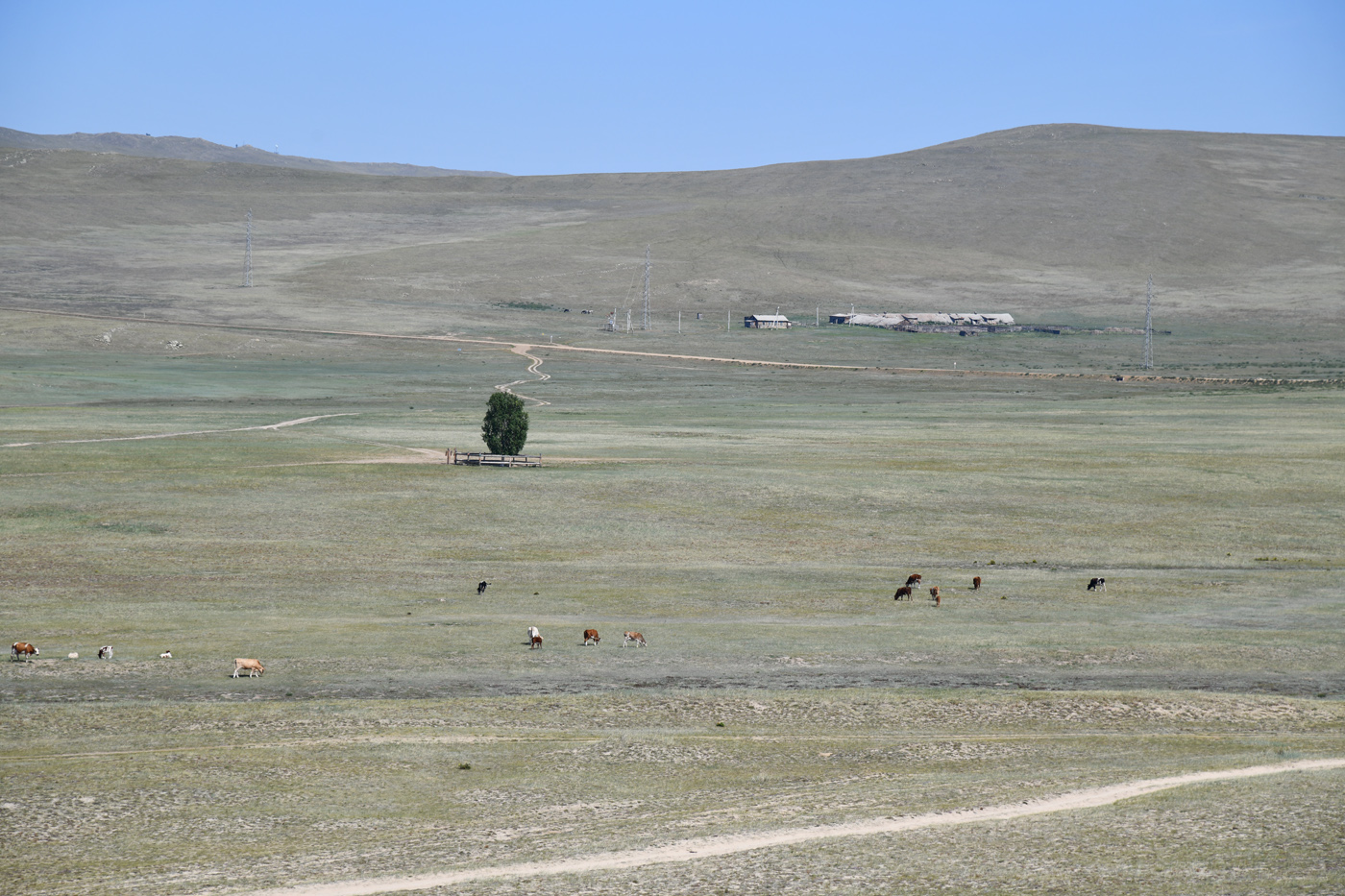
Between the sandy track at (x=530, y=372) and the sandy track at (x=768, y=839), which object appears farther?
the sandy track at (x=530, y=372)

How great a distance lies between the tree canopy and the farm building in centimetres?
11994

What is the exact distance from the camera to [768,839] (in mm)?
18781

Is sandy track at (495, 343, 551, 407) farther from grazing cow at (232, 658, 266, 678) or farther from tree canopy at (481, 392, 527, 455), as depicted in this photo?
grazing cow at (232, 658, 266, 678)

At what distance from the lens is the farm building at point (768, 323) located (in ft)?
614

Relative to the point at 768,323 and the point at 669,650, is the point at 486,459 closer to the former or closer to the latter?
the point at 669,650

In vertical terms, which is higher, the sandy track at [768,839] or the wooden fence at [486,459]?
the wooden fence at [486,459]

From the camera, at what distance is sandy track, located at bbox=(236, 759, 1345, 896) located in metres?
17.0

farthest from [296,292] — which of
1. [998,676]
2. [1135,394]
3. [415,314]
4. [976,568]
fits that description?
[998,676]

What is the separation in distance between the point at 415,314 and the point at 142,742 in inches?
6398

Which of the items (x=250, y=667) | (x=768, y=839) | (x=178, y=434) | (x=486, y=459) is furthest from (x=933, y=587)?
(x=178, y=434)

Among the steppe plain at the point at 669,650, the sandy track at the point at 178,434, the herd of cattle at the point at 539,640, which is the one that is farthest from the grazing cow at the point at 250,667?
the sandy track at the point at 178,434

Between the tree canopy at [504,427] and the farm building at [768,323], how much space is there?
394ft

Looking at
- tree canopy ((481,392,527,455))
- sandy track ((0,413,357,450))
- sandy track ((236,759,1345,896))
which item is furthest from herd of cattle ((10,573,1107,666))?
sandy track ((0,413,357,450))

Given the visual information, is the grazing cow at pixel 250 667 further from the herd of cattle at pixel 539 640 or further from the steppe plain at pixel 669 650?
the steppe plain at pixel 669 650
